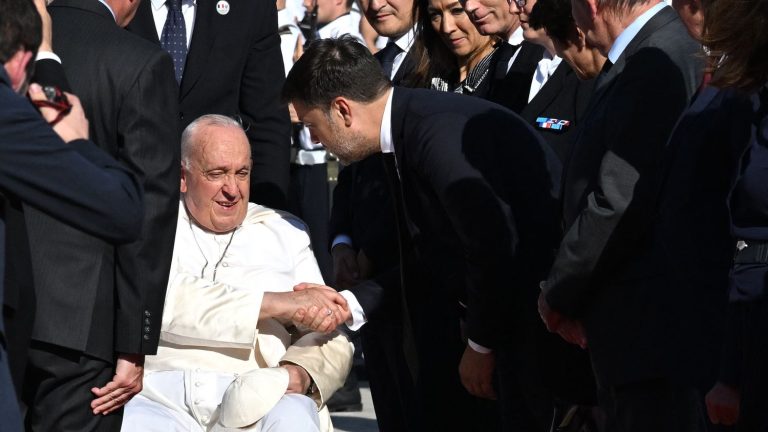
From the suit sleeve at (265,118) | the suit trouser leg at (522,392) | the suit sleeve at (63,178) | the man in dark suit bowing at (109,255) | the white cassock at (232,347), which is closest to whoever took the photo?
the suit sleeve at (63,178)

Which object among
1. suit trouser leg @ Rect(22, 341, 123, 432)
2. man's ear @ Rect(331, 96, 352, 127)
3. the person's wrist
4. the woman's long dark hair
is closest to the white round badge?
the person's wrist

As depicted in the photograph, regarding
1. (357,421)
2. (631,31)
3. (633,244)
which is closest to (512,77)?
(631,31)

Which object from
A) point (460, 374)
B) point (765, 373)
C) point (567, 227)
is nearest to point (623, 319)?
point (567, 227)

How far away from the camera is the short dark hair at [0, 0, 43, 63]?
8.53 feet

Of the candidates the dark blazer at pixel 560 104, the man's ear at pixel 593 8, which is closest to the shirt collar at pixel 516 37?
the dark blazer at pixel 560 104

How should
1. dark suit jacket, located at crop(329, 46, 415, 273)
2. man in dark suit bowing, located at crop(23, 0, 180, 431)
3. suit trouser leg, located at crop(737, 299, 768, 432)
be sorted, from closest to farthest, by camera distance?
suit trouser leg, located at crop(737, 299, 768, 432) < man in dark suit bowing, located at crop(23, 0, 180, 431) < dark suit jacket, located at crop(329, 46, 415, 273)

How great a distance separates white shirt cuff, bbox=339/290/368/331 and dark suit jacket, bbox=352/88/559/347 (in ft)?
1.81

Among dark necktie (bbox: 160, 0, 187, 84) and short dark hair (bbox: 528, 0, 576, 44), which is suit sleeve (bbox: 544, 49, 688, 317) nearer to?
short dark hair (bbox: 528, 0, 576, 44)

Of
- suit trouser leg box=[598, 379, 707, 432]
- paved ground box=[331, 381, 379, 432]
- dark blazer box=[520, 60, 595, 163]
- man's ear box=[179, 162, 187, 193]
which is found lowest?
paved ground box=[331, 381, 379, 432]

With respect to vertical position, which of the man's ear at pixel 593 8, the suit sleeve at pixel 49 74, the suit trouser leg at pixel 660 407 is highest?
the suit sleeve at pixel 49 74

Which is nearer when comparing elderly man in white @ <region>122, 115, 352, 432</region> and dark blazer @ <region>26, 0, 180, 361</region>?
dark blazer @ <region>26, 0, 180, 361</region>

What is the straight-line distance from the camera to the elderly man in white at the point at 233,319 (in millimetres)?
4559

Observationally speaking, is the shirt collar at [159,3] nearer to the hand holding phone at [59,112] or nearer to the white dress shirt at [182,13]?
the white dress shirt at [182,13]

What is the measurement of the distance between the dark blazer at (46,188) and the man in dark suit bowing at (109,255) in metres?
0.60
